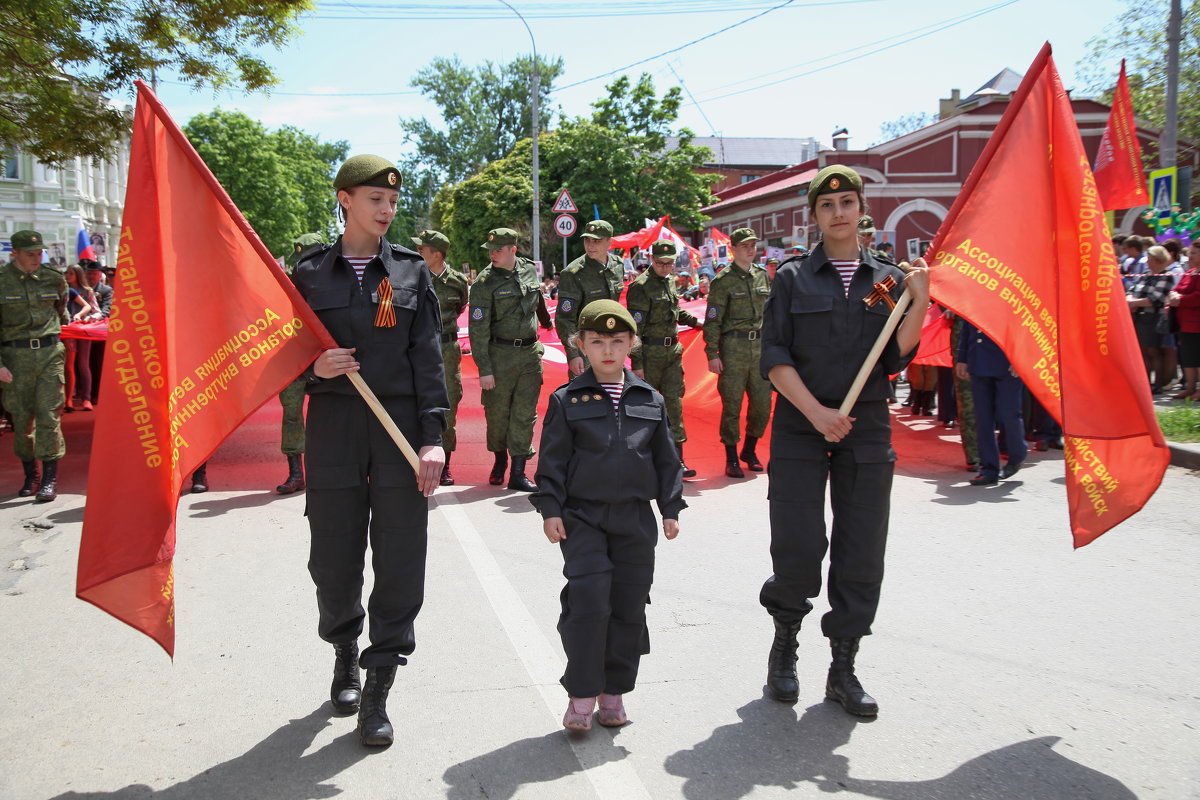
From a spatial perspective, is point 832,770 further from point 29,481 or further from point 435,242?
point 29,481

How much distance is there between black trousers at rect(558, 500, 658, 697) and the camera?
12.7 ft

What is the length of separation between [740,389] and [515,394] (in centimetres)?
208

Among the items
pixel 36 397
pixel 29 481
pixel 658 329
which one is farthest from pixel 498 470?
pixel 29 481

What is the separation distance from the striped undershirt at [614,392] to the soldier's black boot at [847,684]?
4.26ft

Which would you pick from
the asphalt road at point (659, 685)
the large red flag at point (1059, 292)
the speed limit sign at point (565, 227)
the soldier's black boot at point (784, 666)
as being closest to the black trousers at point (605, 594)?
the asphalt road at point (659, 685)

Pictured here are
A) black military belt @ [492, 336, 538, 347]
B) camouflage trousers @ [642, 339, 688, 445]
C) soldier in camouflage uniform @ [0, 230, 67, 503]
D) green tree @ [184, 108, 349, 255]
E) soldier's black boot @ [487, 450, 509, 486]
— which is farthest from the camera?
green tree @ [184, 108, 349, 255]

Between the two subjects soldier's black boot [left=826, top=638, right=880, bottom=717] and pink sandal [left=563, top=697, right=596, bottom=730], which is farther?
soldier's black boot [left=826, top=638, right=880, bottom=717]

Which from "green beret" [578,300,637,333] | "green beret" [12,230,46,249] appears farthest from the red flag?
"green beret" [12,230,46,249]

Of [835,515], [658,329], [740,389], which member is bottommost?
[835,515]

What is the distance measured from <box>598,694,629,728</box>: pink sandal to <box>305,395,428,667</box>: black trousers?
0.77 metres

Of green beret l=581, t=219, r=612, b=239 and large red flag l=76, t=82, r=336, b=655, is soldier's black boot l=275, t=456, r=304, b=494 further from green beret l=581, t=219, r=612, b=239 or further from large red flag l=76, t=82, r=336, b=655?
large red flag l=76, t=82, r=336, b=655

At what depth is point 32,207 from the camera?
4897cm

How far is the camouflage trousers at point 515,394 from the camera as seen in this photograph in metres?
8.97

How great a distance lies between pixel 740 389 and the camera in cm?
955
